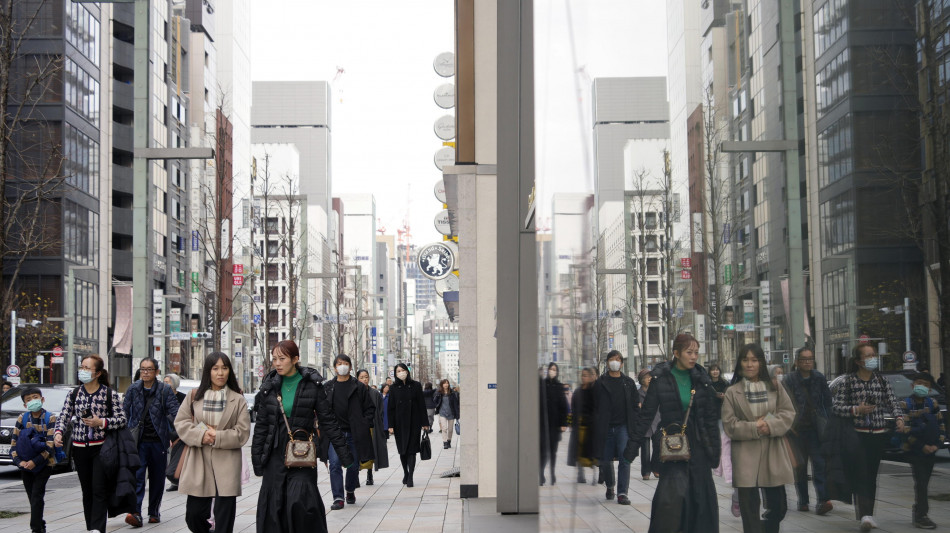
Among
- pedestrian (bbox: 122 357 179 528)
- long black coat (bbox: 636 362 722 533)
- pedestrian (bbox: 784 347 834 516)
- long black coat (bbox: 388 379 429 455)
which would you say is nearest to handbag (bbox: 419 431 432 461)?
long black coat (bbox: 388 379 429 455)

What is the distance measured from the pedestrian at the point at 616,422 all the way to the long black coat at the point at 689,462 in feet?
0.31

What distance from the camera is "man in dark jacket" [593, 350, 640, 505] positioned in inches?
87.4

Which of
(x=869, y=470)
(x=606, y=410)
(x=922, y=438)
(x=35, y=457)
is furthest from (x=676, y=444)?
(x=35, y=457)

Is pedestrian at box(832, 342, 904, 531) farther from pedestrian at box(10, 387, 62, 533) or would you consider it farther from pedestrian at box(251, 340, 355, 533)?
pedestrian at box(10, 387, 62, 533)

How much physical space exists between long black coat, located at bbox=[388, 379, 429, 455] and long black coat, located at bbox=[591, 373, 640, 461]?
16.1 metres

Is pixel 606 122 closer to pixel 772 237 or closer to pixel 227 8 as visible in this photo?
pixel 772 237

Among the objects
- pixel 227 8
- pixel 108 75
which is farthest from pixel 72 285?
pixel 227 8

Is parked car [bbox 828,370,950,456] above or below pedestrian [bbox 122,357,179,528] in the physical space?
above

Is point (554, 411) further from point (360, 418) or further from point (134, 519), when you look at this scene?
point (360, 418)

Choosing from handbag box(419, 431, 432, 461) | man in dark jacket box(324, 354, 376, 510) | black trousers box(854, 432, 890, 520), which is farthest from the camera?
handbag box(419, 431, 432, 461)

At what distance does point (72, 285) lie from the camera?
54719 millimetres

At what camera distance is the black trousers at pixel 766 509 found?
3.95ft

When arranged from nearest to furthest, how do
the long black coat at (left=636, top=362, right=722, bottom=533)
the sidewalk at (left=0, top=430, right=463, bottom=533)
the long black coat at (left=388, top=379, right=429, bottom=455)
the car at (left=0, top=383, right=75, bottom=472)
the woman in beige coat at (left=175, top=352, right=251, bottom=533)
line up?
the long black coat at (left=636, top=362, right=722, bottom=533) → the woman in beige coat at (left=175, top=352, right=251, bottom=533) → the sidewalk at (left=0, top=430, right=463, bottom=533) → the long black coat at (left=388, top=379, right=429, bottom=455) → the car at (left=0, top=383, right=75, bottom=472)

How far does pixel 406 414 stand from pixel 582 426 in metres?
16.0
